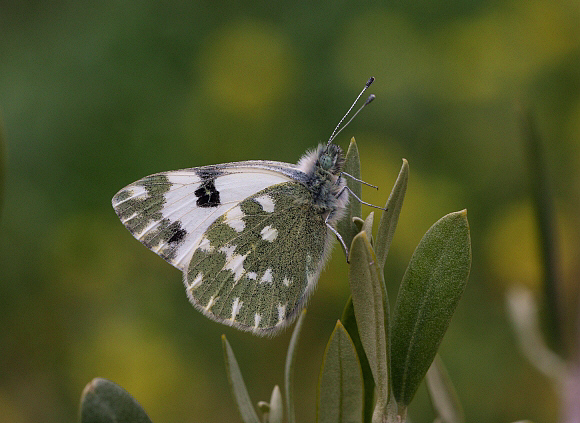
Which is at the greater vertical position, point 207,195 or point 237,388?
point 207,195

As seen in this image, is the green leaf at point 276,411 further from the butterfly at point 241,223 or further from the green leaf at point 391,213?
the butterfly at point 241,223

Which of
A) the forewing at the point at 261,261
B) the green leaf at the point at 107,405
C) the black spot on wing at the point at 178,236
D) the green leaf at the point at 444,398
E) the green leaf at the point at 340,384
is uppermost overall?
the black spot on wing at the point at 178,236

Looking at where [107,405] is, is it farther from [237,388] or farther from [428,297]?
[428,297]

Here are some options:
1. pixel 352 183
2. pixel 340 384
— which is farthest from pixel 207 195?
pixel 340 384

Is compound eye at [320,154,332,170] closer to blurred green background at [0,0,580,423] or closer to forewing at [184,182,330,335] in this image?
forewing at [184,182,330,335]

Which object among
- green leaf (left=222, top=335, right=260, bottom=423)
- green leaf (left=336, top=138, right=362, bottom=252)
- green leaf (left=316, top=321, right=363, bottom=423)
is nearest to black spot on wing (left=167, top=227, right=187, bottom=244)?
green leaf (left=336, top=138, right=362, bottom=252)

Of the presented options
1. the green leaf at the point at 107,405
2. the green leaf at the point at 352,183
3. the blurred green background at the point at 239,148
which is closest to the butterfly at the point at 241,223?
the green leaf at the point at 352,183
